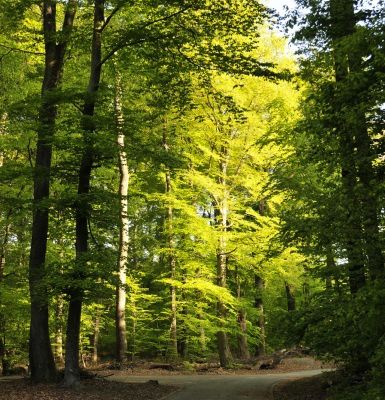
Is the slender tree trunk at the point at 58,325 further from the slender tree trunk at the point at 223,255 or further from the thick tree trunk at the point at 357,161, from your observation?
the thick tree trunk at the point at 357,161

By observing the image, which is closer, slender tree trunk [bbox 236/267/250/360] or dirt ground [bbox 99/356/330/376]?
dirt ground [bbox 99/356/330/376]

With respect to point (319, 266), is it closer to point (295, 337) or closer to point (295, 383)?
point (295, 337)

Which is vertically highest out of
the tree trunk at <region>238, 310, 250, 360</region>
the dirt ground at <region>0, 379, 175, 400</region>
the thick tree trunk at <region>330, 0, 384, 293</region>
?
the thick tree trunk at <region>330, 0, 384, 293</region>

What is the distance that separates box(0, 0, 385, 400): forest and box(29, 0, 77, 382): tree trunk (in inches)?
1.7

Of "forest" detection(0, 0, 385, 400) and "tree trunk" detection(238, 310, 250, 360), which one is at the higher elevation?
"forest" detection(0, 0, 385, 400)

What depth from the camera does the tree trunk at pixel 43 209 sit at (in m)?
11.2

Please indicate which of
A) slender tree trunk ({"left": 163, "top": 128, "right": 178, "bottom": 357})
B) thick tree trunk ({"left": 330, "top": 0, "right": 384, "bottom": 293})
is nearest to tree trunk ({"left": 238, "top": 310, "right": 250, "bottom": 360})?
slender tree trunk ({"left": 163, "top": 128, "right": 178, "bottom": 357})

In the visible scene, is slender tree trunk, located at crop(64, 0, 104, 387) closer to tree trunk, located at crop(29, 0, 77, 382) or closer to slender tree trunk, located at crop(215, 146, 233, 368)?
tree trunk, located at crop(29, 0, 77, 382)

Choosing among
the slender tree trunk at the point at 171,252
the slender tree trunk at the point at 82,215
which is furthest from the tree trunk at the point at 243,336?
the slender tree trunk at the point at 82,215

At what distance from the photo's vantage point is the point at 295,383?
12648mm

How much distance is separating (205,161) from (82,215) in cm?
873

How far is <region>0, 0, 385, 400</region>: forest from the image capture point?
697cm

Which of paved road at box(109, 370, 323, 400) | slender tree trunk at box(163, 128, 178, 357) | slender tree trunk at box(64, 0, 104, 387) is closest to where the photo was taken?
slender tree trunk at box(64, 0, 104, 387)

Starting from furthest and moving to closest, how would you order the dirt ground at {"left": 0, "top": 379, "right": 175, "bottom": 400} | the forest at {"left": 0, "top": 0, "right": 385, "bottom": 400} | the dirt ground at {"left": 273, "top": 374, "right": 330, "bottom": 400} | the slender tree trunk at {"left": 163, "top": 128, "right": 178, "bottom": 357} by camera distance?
the slender tree trunk at {"left": 163, "top": 128, "right": 178, "bottom": 357} → the dirt ground at {"left": 273, "top": 374, "right": 330, "bottom": 400} → the dirt ground at {"left": 0, "top": 379, "right": 175, "bottom": 400} → the forest at {"left": 0, "top": 0, "right": 385, "bottom": 400}
